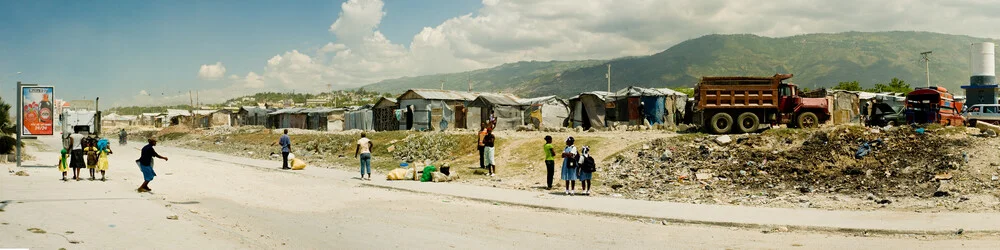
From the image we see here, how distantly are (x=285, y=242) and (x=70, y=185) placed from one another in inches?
415

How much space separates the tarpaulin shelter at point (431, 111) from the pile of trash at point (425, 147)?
8.15 metres

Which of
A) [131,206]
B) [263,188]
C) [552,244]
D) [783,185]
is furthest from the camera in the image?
[263,188]

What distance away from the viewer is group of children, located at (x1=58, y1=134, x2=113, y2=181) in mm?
17641

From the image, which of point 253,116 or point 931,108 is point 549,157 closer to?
point 931,108

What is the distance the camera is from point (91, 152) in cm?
1778

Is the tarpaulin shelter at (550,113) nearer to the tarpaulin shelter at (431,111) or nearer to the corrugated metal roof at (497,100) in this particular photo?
the corrugated metal roof at (497,100)

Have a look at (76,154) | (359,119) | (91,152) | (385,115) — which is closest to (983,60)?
(385,115)

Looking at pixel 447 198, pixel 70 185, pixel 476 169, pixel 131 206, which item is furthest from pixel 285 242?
pixel 476 169

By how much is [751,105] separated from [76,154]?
21.7 m

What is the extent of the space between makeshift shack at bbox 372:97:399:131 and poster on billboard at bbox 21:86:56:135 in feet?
68.4

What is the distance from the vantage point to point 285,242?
9.28m

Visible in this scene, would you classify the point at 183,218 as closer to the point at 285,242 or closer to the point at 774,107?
the point at 285,242

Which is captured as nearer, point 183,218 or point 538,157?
point 183,218

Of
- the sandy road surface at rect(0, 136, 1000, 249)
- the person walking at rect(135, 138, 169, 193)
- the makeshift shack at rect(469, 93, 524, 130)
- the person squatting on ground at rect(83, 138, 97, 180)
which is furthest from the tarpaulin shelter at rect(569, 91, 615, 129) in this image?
the person squatting on ground at rect(83, 138, 97, 180)
